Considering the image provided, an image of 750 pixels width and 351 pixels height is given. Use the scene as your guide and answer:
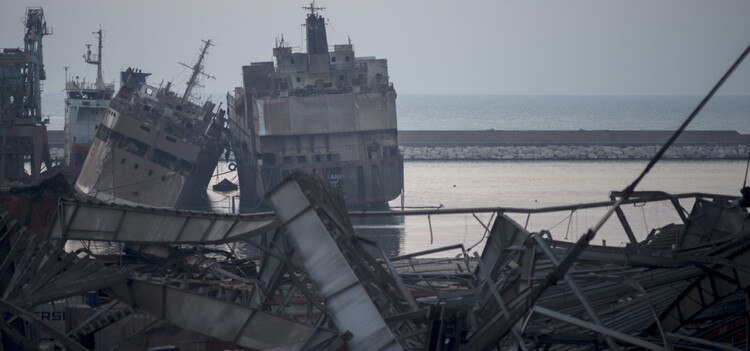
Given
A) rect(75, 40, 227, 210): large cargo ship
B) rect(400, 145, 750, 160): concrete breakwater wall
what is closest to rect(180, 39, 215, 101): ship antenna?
rect(75, 40, 227, 210): large cargo ship

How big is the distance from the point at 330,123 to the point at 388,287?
4265 cm

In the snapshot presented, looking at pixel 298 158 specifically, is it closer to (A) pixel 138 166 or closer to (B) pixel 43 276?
(A) pixel 138 166

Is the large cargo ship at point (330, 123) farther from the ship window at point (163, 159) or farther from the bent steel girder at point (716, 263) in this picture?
the bent steel girder at point (716, 263)

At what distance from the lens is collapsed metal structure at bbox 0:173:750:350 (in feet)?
37.7

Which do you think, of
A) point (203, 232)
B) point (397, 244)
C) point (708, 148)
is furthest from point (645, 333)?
point (708, 148)

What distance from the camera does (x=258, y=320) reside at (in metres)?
13.0

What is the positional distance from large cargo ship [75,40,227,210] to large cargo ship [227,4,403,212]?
4.27 m

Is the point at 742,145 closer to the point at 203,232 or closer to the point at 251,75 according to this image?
the point at 251,75

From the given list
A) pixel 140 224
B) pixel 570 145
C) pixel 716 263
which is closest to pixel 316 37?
pixel 570 145

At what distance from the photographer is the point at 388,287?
13594mm

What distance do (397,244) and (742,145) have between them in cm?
5590

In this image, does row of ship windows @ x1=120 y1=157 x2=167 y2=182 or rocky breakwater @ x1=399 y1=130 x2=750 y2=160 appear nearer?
row of ship windows @ x1=120 y1=157 x2=167 y2=182

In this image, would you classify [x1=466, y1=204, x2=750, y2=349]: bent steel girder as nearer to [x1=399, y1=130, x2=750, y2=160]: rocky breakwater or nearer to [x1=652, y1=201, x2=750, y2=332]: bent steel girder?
[x1=652, y1=201, x2=750, y2=332]: bent steel girder

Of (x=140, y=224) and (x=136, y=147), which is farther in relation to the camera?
(x=136, y=147)
